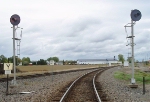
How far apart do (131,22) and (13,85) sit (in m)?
10.7

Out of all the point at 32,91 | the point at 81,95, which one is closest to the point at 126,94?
the point at 81,95

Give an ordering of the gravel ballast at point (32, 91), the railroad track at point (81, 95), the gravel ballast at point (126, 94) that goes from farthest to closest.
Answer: the gravel ballast at point (32, 91) → the gravel ballast at point (126, 94) → the railroad track at point (81, 95)

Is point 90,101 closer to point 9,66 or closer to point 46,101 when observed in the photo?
point 46,101

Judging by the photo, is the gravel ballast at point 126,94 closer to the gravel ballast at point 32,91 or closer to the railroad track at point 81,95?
the railroad track at point 81,95

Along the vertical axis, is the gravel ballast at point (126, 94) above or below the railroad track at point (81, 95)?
below

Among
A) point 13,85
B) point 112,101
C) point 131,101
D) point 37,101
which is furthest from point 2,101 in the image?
point 13,85

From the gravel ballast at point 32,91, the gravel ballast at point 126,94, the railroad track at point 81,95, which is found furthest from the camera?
the gravel ballast at point 32,91

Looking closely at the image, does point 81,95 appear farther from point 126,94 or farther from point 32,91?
point 32,91

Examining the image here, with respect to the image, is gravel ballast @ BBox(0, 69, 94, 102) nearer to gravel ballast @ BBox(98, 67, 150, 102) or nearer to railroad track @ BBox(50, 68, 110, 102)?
railroad track @ BBox(50, 68, 110, 102)

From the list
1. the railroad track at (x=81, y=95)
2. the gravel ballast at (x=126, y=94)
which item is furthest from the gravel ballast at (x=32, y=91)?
the gravel ballast at (x=126, y=94)

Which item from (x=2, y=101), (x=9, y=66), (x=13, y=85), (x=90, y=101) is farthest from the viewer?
(x=13, y=85)

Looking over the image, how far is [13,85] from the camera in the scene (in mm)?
23281

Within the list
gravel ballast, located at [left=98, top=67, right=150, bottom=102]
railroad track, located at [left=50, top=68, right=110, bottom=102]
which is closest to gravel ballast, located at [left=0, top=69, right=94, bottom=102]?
railroad track, located at [left=50, top=68, right=110, bottom=102]

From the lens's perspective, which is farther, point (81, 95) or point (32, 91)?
point (32, 91)
